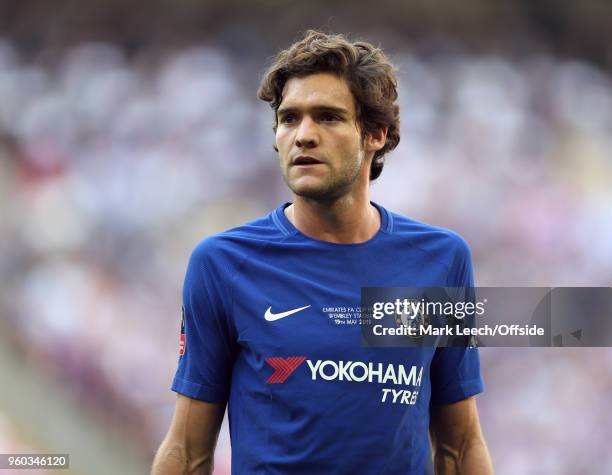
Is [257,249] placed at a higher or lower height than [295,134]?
lower

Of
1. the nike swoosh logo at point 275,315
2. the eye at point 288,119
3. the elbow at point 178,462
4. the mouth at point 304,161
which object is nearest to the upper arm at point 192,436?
the elbow at point 178,462

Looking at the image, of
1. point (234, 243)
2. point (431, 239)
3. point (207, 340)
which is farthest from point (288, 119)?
point (207, 340)

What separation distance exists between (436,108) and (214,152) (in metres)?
1.20

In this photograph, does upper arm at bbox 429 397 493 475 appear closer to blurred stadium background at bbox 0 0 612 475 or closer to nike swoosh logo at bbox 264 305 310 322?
nike swoosh logo at bbox 264 305 310 322

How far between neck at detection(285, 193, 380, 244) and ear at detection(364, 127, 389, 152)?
0.19 m

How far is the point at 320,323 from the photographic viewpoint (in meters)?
2.26

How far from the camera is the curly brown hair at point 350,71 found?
7.98ft

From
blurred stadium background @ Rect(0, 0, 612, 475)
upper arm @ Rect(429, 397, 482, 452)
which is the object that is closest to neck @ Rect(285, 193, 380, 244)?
upper arm @ Rect(429, 397, 482, 452)

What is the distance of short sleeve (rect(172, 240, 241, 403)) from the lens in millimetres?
2287

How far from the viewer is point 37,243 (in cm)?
459

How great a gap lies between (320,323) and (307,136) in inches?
18.7

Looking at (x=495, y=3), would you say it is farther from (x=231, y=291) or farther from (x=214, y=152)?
(x=231, y=291)

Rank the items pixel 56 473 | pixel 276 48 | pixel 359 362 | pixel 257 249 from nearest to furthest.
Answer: pixel 359 362, pixel 257 249, pixel 56 473, pixel 276 48

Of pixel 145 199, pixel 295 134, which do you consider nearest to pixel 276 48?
pixel 145 199
